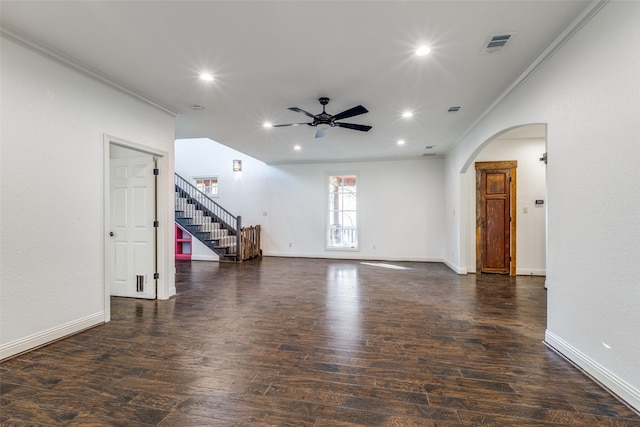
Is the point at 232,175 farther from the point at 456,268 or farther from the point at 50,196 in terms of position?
the point at 456,268

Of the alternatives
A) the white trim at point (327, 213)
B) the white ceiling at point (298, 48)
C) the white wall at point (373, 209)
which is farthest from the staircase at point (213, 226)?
the white ceiling at point (298, 48)

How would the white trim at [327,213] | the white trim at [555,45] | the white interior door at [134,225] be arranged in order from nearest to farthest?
the white trim at [555,45] → the white interior door at [134,225] → the white trim at [327,213]

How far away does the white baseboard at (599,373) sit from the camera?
1.83 m

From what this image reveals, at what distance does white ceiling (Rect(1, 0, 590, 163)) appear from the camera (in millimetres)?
2115

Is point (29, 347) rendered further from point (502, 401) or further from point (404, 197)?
point (404, 197)

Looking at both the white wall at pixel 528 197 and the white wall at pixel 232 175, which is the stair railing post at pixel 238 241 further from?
the white wall at pixel 528 197

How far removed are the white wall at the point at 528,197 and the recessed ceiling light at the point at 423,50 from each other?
3.82 metres

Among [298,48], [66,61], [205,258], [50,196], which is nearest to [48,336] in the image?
[50,196]

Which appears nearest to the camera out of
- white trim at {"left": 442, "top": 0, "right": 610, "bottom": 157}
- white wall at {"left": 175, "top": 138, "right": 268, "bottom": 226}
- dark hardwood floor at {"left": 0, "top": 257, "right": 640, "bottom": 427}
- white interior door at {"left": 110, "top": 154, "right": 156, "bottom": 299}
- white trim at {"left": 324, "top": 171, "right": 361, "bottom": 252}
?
dark hardwood floor at {"left": 0, "top": 257, "right": 640, "bottom": 427}

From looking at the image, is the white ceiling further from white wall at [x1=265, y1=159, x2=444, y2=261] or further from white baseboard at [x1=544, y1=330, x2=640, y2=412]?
white wall at [x1=265, y1=159, x2=444, y2=261]

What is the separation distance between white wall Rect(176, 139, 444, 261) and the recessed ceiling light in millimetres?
5138

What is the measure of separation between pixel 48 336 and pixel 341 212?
21.1 ft

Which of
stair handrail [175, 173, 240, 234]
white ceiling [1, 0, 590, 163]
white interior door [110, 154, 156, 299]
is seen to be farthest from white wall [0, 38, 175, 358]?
stair handrail [175, 173, 240, 234]

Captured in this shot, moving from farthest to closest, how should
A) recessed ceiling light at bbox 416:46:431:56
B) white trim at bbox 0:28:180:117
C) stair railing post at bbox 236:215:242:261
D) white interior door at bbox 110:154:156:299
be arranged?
1. stair railing post at bbox 236:215:242:261
2. white interior door at bbox 110:154:156:299
3. recessed ceiling light at bbox 416:46:431:56
4. white trim at bbox 0:28:180:117
